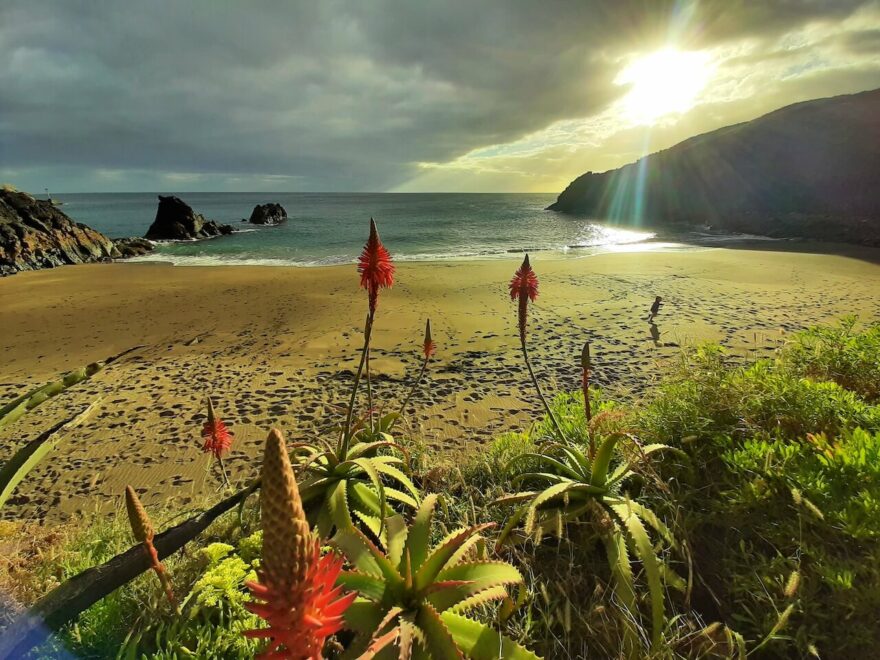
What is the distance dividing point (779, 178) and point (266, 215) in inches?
2301

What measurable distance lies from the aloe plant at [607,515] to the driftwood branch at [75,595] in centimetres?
159

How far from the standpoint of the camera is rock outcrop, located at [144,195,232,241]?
36812 mm

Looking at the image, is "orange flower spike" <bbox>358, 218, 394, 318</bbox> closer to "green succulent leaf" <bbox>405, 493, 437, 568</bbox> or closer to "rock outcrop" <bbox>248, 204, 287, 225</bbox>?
"green succulent leaf" <bbox>405, 493, 437, 568</bbox>

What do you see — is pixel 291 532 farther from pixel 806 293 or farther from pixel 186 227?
pixel 186 227

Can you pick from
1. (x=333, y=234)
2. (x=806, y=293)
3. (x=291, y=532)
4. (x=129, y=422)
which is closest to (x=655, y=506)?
(x=291, y=532)

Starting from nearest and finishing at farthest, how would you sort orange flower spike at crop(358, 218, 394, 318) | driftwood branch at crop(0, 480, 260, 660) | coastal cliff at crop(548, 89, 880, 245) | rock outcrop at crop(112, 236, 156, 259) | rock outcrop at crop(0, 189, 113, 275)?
1. driftwood branch at crop(0, 480, 260, 660)
2. orange flower spike at crop(358, 218, 394, 318)
3. rock outcrop at crop(0, 189, 113, 275)
4. rock outcrop at crop(112, 236, 156, 259)
5. coastal cliff at crop(548, 89, 880, 245)

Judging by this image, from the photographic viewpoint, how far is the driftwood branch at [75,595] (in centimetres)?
136

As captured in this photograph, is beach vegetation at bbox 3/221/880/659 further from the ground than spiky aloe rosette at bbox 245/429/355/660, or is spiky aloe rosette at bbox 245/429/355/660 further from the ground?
spiky aloe rosette at bbox 245/429/355/660

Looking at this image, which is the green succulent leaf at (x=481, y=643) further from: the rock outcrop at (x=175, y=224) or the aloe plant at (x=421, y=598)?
the rock outcrop at (x=175, y=224)

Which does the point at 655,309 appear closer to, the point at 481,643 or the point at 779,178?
the point at 481,643

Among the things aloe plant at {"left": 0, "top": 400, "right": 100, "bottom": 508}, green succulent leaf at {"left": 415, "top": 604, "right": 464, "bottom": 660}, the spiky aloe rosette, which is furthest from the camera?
aloe plant at {"left": 0, "top": 400, "right": 100, "bottom": 508}

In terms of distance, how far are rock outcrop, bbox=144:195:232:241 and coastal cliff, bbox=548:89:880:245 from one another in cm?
4653

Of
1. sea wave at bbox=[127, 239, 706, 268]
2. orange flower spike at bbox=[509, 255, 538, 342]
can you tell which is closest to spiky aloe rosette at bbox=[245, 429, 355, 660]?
orange flower spike at bbox=[509, 255, 538, 342]

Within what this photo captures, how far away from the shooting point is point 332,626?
0.82m
